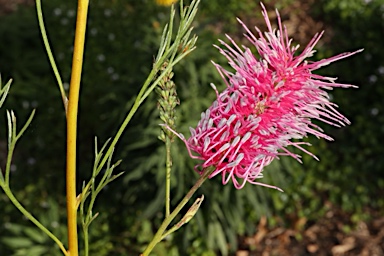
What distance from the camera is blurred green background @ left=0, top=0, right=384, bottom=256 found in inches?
131

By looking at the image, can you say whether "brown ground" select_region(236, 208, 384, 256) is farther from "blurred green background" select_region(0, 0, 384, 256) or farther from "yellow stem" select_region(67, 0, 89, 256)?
"yellow stem" select_region(67, 0, 89, 256)

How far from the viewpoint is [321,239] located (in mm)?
3963

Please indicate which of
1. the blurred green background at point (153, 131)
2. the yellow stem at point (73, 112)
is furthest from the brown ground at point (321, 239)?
the yellow stem at point (73, 112)

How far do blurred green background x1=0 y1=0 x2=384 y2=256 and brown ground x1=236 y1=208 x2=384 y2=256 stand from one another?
0.19ft

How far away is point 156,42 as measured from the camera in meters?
3.42

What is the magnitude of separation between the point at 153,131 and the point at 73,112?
2.27 meters

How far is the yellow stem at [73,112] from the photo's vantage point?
89cm

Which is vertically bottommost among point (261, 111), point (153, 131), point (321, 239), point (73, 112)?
point (321, 239)

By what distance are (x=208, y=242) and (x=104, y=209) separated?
799mm

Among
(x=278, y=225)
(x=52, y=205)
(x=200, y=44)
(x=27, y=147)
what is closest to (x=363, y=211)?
(x=278, y=225)

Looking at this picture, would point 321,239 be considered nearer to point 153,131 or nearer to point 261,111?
point 153,131

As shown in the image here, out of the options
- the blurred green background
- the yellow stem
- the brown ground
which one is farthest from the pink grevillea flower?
the brown ground

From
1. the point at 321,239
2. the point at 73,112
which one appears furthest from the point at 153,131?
the point at 73,112

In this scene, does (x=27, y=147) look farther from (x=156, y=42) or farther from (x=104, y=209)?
(x=156, y=42)
